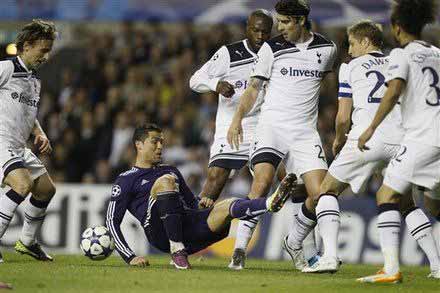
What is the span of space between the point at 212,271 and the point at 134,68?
10.1 metres

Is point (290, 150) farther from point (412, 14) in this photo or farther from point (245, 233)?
point (412, 14)

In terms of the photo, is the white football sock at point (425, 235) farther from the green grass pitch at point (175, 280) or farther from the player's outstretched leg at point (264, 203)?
the player's outstretched leg at point (264, 203)

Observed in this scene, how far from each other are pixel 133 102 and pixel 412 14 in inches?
415

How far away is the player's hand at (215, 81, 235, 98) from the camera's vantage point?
12391mm

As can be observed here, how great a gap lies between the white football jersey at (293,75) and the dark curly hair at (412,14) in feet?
5.06

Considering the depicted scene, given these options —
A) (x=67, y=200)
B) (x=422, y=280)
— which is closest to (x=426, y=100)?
(x=422, y=280)

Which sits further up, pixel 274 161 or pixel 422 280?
pixel 274 161

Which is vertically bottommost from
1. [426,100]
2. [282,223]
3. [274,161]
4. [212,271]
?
[282,223]

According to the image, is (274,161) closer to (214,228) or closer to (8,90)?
(214,228)

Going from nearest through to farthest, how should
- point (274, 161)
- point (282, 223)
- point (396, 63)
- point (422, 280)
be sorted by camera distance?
point (396, 63) < point (422, 280) < point (274, 161) < point (282, 223)

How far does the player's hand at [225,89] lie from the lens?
40.7ft

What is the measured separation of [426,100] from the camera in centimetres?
995

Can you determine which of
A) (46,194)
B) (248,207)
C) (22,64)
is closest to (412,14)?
(248,207)

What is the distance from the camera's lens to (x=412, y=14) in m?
9.97
